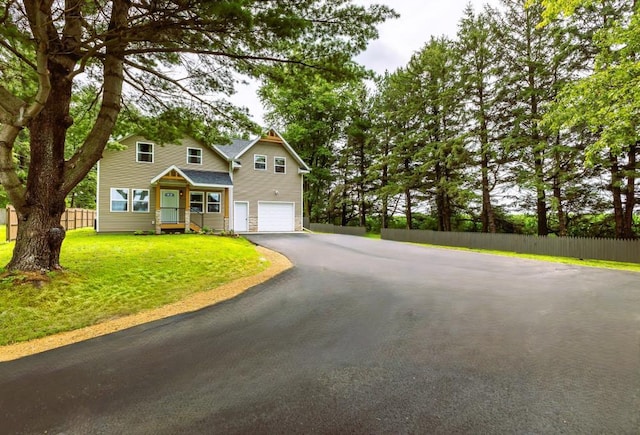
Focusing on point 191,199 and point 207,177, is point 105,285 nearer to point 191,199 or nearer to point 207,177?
point 207,177

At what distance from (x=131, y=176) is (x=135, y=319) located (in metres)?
15.1

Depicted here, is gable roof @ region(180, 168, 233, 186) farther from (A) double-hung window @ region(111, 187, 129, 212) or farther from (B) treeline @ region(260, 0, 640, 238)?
(B) treeline @ region(260, 0, 640, 238)

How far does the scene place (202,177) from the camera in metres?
18.0

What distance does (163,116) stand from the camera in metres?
9.05

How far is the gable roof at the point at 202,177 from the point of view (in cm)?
1642

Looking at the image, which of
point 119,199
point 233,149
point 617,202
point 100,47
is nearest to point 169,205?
point 119,199

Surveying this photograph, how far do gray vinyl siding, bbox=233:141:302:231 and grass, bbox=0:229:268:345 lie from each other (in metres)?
10.3

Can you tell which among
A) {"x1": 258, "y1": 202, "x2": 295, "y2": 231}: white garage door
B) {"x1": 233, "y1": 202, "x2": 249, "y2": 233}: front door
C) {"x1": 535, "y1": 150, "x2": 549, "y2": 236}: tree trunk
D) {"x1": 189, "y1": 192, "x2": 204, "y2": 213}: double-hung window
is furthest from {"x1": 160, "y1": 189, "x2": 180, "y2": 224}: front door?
{"x1": 535, "y1": 150, "x2": 549, "y2": 236}: tree trunk

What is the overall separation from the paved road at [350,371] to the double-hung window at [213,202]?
1460cm

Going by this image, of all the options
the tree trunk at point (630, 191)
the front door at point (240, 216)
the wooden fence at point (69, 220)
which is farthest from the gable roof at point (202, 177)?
the tree trunk at point (630, 191)

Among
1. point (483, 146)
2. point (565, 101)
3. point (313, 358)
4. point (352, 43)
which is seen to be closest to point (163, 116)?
point (352, 43)

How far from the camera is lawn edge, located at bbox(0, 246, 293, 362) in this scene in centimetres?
378

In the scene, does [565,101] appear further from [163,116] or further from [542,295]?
[163,116]

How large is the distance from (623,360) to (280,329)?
4062 millimetres
